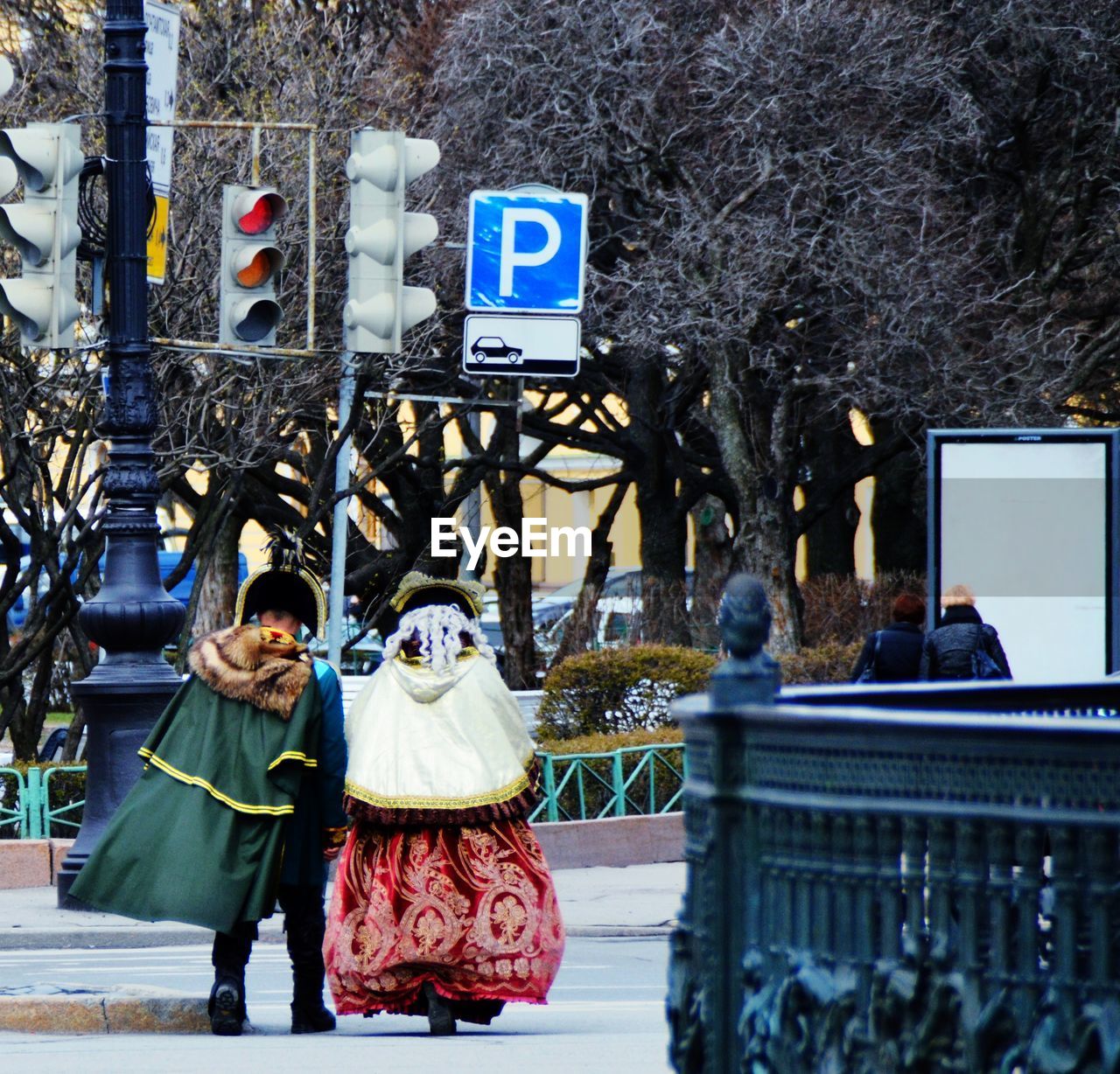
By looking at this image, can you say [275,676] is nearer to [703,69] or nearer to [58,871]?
[58,871]

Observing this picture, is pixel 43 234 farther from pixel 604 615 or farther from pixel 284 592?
pixel 604 615

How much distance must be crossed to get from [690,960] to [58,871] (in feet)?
29.0

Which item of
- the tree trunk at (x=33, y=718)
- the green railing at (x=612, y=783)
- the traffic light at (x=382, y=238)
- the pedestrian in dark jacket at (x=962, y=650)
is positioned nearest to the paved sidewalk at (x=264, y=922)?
the green railing at (x=612, y=783)

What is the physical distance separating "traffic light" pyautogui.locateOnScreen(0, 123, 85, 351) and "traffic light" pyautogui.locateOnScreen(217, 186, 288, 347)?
0.75m

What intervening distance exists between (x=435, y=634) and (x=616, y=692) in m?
8.55

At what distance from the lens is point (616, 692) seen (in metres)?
16.5

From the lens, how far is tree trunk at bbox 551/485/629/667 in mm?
25875

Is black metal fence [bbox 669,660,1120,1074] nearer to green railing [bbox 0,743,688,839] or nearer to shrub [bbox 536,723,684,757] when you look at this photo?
green railing [bbox 0,743,688,839]

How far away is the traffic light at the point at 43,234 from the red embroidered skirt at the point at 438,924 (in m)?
3.59

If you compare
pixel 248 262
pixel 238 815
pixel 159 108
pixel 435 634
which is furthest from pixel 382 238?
pixel 238 815

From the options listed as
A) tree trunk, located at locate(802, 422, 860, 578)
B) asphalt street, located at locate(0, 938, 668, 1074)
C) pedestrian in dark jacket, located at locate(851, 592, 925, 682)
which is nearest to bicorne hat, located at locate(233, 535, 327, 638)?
asphalt street, located at locate(0, 938, 668, 1074)

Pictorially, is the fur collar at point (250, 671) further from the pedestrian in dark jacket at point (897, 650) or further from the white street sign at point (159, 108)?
the pedestrian in dark jacket at point (897, 650)

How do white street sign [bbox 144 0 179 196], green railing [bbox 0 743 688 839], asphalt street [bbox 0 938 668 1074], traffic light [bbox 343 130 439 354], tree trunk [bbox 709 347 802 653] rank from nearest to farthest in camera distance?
1. asphalt street [bbox 0 938 668 1074]
2. traffic light [bbox 343 130 439 354]
3. white street sign [bbox 144 0 179 196]
4. green railing [bbox 0 743 688 839]
5. tree trunk [bbox 709 347 802 653]

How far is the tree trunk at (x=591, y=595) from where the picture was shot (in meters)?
25.9
